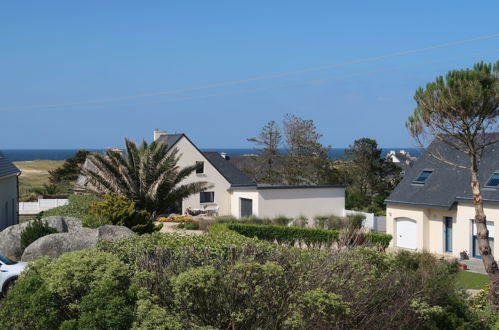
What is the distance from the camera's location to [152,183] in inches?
1120

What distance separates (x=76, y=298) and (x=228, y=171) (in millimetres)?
41164

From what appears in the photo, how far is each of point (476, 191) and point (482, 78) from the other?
3393 millimetres

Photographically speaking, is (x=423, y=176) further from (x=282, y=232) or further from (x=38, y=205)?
(x=38, y=205)

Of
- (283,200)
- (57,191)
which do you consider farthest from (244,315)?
(57,191)

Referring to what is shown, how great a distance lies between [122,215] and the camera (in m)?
22.5

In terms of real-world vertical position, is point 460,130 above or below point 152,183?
above

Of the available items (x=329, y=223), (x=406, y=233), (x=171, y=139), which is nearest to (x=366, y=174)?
(x=171, y=139)

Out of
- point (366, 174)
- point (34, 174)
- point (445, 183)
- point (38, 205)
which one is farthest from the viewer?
point (34, 174)

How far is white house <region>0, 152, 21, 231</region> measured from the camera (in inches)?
1193

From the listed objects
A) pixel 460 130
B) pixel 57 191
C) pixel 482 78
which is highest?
pixel 482 78

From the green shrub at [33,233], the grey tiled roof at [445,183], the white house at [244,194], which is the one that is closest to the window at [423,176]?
the grey tiled roof at [445,183]

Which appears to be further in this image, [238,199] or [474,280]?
[238,199]

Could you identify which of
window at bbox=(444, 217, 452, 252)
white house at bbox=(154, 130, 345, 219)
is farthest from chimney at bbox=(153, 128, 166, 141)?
window at bbox=(444, 217, 452, 252)

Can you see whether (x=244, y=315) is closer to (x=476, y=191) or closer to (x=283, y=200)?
(x=476, y=191)
